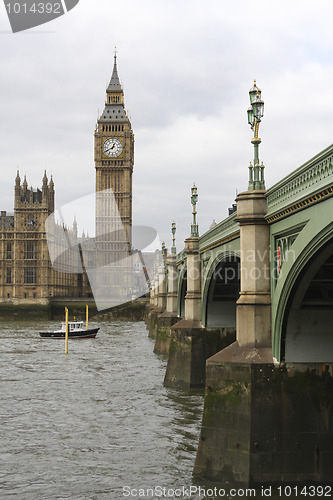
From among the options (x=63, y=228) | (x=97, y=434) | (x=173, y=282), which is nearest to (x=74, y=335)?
(x=173, y=282)

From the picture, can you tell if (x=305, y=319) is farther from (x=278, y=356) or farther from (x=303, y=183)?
(x=303, y=183)

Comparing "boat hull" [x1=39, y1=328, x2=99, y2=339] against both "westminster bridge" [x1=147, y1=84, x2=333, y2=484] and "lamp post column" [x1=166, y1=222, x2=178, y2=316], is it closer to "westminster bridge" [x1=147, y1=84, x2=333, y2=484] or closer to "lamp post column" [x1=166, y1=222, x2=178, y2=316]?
"lamp post column" [x1=166, y1=222, x2=178, y2=316]

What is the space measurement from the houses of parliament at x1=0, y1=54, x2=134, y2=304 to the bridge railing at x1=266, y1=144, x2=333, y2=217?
89.8 metres

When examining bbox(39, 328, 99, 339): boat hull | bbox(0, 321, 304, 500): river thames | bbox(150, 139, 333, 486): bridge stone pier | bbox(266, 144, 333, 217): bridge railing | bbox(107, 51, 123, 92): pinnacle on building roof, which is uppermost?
bbox(107, 51, 123, 92): pinnacle on building roof

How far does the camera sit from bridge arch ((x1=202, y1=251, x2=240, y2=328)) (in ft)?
81.5

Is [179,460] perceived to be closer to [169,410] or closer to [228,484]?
[228,484]

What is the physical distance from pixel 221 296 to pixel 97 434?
32.1 ft

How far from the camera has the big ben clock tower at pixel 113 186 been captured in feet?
395

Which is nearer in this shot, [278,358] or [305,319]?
[278,358]

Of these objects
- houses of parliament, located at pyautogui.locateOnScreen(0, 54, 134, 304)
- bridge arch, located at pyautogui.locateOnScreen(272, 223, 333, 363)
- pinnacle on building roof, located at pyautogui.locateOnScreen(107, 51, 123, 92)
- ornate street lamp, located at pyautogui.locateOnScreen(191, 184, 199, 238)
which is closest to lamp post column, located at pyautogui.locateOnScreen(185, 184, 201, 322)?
ornate street lamp, located at pyautogui.locateOnScreen(191, 184, 199, 238)

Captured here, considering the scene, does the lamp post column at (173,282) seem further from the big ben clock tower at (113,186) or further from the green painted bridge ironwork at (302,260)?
the big ben clock tower at (113,186)

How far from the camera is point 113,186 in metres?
122

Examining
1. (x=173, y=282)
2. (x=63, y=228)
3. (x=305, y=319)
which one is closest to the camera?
(x=305, y=319)

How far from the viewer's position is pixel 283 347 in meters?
13.4
